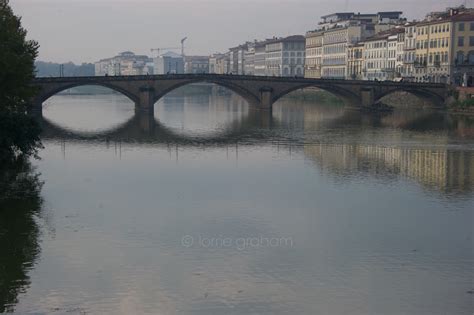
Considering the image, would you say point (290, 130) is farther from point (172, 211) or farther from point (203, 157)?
point (172, 211)

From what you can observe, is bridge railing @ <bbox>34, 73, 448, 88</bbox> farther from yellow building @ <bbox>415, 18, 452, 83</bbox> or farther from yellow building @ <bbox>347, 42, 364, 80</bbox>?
yellow building @ <bbox>347, 42, 364, 80</bbox>

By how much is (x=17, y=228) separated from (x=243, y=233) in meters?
7.98

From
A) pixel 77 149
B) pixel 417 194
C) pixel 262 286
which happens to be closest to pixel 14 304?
pixel 262 286

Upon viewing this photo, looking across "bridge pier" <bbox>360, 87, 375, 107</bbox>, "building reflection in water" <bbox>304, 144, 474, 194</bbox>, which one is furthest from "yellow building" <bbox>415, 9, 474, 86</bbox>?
"building reflection in water" <bbox>304, 144, 474, 194</bbox>

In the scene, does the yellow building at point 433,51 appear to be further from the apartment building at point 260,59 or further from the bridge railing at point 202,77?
the apartment building at point 260,59

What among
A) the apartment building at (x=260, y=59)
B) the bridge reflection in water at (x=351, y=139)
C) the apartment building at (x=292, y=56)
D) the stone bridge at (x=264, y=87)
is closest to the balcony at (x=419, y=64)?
the stone bridge at (x=264, y=87)

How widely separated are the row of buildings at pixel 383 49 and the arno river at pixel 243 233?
4290 cm

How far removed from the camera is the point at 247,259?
66.5ft

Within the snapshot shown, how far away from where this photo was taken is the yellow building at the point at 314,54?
5472 inches

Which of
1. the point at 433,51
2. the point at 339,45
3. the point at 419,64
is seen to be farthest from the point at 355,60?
the point at 433,51

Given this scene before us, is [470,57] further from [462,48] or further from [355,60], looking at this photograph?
[355,60]

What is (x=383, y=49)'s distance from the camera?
108 meters

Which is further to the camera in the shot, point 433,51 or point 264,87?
point 433,51

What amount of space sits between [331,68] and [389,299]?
386 ft
